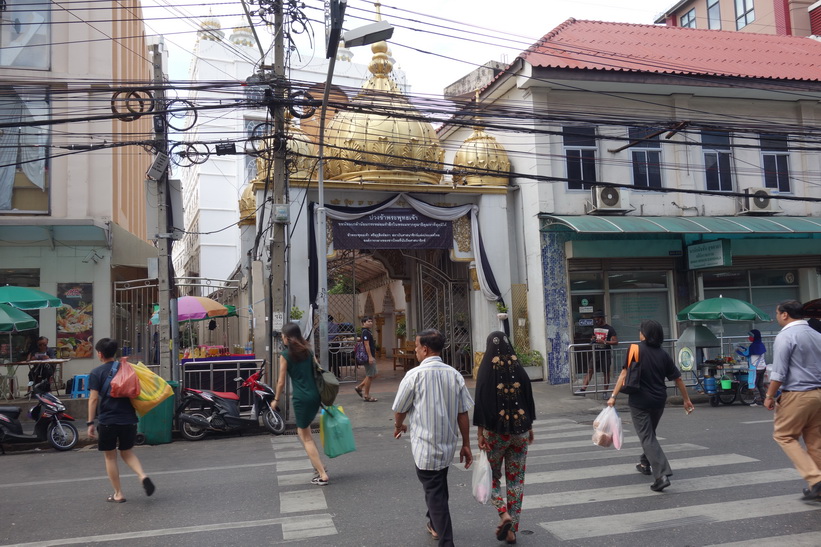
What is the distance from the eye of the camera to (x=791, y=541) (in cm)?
494

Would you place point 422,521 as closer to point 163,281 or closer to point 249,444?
point 249,444

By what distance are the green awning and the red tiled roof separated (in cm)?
389

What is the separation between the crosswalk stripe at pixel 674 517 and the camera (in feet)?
17.4

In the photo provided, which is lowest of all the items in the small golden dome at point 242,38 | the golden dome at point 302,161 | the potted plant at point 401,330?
the potted plant at point 401,330

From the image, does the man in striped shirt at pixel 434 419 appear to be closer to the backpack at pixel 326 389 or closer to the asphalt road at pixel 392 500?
the asphalt road at pixel 392 500

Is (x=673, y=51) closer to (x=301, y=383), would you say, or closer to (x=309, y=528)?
(x=301, y=383)

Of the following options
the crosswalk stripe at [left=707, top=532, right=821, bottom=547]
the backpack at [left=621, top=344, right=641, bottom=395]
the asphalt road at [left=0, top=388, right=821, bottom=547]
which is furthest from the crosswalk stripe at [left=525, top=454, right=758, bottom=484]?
the crosswalk stripe at [left=707, top=532, right=821, bottom=547]

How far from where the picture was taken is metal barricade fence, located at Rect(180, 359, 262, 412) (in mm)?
12094

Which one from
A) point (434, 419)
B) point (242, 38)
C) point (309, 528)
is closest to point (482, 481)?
point (434, 419)

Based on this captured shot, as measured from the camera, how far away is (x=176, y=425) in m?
11.1

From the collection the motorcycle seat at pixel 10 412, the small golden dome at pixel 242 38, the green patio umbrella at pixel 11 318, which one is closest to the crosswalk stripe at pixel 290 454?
the motorcycle seat at pixel 10 412

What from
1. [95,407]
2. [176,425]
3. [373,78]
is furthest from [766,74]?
[95,407]

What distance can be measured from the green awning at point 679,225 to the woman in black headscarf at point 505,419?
407 inches

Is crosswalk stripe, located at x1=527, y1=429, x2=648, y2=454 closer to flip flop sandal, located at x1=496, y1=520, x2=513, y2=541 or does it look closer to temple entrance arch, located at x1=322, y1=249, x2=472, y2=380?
flip flop sandal, located at x1=496, y1=520, x2=513, y2=541
